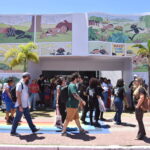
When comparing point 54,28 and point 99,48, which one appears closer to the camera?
point 99,48

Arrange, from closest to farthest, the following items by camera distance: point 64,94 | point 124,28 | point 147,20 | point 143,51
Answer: point 64,94 < point 143,51 < point 147,20 < point 124,28

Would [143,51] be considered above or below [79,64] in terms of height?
above

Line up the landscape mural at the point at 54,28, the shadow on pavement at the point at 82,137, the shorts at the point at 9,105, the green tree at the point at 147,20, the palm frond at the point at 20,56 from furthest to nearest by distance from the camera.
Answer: the green tree at the point at 147,20 < the landscape mural at the point at 54,28 < the palm frond at the point at 20,56 < the shorts at the point at 9,105 < the shadow on pavement at the point at 82,137

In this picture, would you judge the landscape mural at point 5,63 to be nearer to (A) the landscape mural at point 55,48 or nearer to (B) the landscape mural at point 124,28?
(A) the landscape mural at point 55,48

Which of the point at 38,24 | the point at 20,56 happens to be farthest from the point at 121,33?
the point at 20,56

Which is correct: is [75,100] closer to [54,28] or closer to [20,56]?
[20,56]

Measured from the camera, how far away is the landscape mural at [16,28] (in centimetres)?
1436

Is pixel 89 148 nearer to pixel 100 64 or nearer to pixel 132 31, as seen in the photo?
pixel 132 31

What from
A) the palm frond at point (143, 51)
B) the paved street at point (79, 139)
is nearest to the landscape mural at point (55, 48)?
the palm frond at point (143, 51)

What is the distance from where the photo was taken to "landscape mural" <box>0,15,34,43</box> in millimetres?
14359

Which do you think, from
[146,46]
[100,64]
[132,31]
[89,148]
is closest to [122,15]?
[132,31]

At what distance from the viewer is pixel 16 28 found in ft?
47.5

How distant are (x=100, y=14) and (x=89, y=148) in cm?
1055

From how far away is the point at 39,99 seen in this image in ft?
A: 46.6
